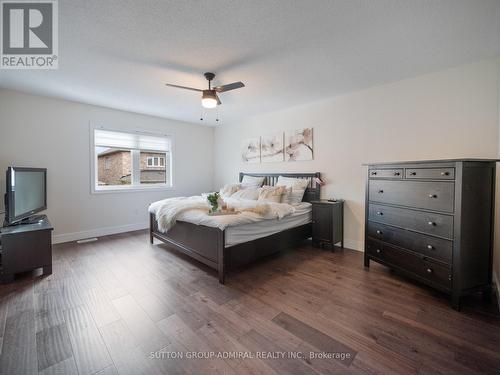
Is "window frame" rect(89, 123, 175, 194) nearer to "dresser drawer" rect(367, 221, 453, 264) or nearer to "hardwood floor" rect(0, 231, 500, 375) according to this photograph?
"hardwood floor" rect(0, 231, 500, 375)

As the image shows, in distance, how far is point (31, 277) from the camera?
2590 millimetres

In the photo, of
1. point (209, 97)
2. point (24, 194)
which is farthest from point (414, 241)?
point (24, 194)

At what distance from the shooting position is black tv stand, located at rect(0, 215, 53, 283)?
2422mm

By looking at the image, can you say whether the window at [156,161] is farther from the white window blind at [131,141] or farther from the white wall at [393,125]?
the white wall at [393,125]

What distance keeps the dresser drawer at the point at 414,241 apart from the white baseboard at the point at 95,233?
443 cm

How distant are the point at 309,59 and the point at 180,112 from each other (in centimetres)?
295

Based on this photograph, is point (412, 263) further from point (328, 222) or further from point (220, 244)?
point (220, 244)

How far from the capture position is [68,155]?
3.91m

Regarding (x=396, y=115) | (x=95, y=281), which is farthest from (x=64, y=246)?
(x=396, y=115)

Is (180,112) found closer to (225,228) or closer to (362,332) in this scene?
(225,228)

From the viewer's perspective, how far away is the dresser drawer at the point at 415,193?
2.01m

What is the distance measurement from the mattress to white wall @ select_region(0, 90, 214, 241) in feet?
10.3

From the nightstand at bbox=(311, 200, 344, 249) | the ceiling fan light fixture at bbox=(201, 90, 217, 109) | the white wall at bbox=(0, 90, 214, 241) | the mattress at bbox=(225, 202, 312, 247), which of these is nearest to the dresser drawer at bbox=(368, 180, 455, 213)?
the nightstand at bbox=(311, 200, 344, 249)

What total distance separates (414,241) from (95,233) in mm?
5044
